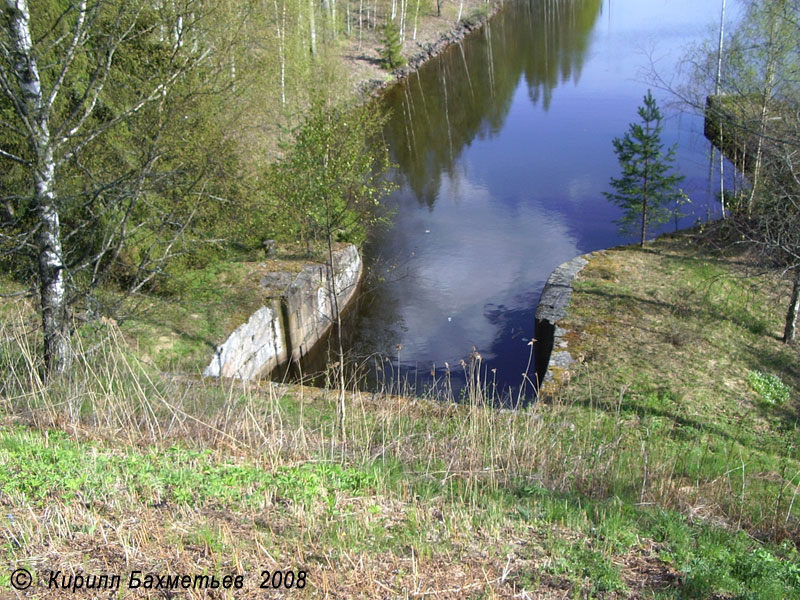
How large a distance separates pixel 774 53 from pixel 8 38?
15365mm

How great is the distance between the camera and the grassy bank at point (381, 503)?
444 centimetres

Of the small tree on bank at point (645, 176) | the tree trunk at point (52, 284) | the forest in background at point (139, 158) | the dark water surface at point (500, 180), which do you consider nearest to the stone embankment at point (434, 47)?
the dark water surface at point (500, 180)

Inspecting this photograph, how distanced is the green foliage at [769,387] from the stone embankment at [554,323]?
3.06 m

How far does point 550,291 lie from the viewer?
15.6 meters

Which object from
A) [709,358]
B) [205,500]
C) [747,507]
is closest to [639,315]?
[709,358]

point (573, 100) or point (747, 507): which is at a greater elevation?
point (573, 100)

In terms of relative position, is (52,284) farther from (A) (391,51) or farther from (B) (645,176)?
(A) (391,51)

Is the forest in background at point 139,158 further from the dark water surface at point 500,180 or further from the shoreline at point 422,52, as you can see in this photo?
the shoreline at point 422,52

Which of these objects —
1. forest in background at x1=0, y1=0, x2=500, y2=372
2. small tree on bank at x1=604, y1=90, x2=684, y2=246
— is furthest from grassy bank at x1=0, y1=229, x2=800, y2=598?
small tree on bank at x1=604, y1=90, x2=684, y2=246

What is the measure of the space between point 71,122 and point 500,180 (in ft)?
53.7

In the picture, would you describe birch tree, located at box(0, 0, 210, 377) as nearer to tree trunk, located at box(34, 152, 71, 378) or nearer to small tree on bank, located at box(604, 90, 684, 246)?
tree trunk, located at box(34, 152, 71, 378)

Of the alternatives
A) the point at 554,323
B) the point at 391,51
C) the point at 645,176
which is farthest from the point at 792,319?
the point at 391,51

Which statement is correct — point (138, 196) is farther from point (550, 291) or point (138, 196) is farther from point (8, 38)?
point (550, 291)

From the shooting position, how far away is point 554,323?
14.1 metres
